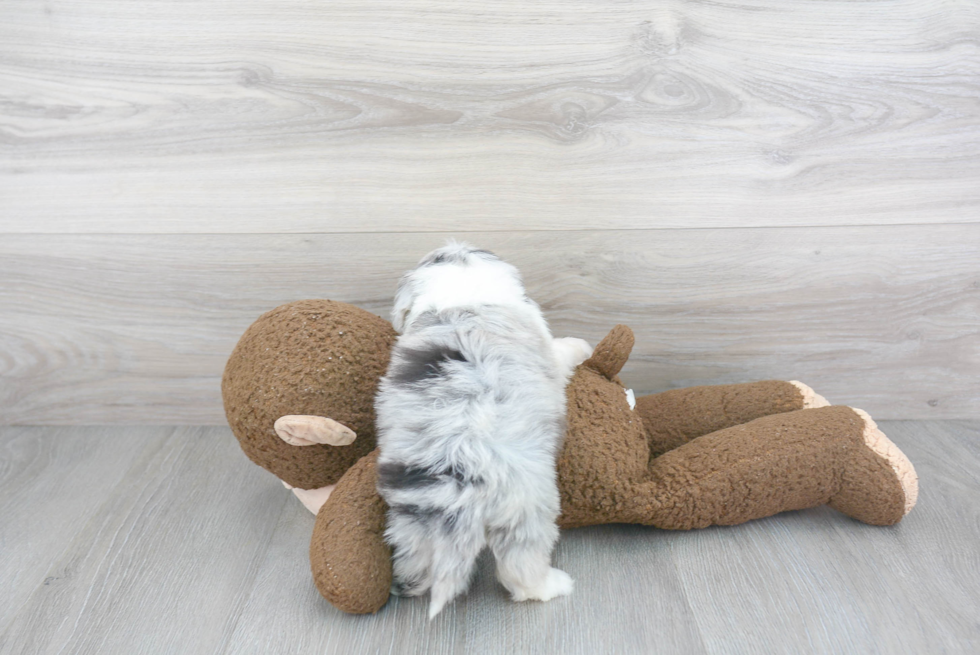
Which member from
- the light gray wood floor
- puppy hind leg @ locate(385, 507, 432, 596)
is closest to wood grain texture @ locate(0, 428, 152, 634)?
the light gray wood floor

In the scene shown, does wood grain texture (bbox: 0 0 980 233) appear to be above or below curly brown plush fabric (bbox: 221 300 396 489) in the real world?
above

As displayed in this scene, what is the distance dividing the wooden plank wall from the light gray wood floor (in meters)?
0.29

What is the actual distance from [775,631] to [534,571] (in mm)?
264

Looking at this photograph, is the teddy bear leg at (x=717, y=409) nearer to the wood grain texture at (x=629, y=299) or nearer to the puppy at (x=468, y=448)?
the wood grain texture at (x=629, y=299)

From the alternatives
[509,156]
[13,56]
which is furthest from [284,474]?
[13,56]

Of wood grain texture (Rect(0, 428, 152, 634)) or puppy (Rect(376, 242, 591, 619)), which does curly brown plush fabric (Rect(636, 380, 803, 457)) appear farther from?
wood grain texture (Rect(0, 428, 152, 634))

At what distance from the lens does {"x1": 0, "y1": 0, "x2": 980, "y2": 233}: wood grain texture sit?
0.99 metres

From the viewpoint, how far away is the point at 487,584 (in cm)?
81

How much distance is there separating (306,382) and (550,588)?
0.37 m

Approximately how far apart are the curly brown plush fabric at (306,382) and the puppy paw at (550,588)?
0.26 meters

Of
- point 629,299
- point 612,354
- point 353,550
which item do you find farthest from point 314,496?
point 629,299

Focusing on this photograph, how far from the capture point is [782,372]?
114cm

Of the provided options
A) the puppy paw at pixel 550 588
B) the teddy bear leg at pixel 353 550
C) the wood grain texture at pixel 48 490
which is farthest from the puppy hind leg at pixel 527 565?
the wood grain texture at pixel 48 490

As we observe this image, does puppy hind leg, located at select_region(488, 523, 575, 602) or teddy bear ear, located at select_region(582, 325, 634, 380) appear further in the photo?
teddy bear ear, located at select_region(582, 325, 634, 380)
